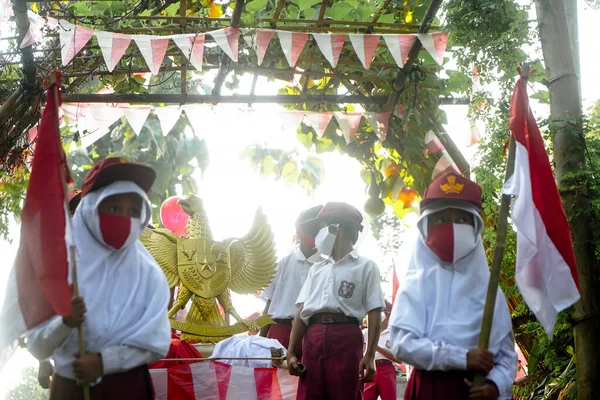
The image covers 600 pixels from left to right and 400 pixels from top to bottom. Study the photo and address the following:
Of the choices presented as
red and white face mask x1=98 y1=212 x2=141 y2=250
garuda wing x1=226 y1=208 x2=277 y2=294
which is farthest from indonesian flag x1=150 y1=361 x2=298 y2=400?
red and white face mask x1=98 y1=212 x2=141 y2=250

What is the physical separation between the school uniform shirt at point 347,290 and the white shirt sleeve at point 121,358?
5.87 feet

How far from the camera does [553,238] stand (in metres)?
4.16

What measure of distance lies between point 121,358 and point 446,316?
163 centimetres

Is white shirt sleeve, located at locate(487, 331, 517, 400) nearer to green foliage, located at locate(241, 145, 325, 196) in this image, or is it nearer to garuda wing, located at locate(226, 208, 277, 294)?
garuda wing, located at locate(226, 208, 277, 294)

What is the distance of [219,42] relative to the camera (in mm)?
6633

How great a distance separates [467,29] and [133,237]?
3195 millimetres

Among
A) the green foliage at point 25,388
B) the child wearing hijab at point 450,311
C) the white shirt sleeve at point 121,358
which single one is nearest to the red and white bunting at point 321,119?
the child wearing hijab at point 450,311

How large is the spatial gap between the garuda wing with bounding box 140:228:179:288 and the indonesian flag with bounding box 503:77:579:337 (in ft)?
12.2

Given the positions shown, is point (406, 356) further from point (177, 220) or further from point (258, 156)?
point (258, 156)

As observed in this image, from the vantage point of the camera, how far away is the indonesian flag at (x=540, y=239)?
13.6 feet

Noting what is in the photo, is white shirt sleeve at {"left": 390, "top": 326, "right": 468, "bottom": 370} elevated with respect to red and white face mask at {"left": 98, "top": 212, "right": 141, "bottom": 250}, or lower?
lower

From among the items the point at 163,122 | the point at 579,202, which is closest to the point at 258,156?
the point at 163,122

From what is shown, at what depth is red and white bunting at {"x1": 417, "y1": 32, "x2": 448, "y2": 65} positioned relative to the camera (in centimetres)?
657

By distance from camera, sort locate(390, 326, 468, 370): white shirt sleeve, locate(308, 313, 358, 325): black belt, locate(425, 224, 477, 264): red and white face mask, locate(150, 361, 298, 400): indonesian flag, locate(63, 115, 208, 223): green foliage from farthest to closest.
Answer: locate(63, 115, 208, 223): green foliage, locate(150, 361, 298, 400): indonesian flag, locate(308, 313, 358, 325): black belt, locate(425, 224, 477, 264): red and white face mask, locate(390, 326, 468, 370): white shirt sleeve
